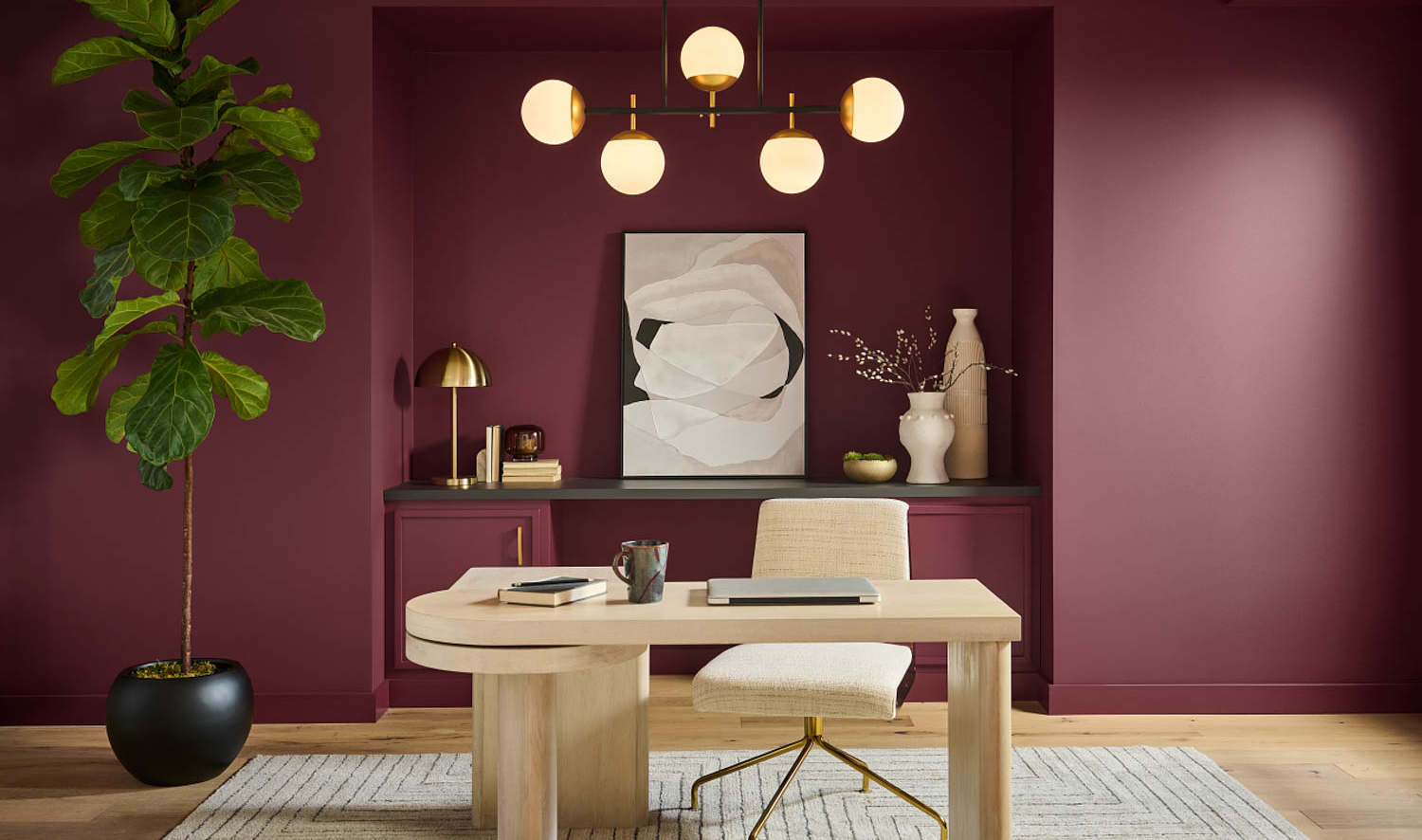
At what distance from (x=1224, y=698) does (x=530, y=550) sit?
8.67 feet

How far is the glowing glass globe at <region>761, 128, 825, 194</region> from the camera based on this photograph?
2477 millimetres

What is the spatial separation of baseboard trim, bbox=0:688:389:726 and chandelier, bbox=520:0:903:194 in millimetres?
2432

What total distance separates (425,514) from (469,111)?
1723 millimetres

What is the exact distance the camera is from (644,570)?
240cm

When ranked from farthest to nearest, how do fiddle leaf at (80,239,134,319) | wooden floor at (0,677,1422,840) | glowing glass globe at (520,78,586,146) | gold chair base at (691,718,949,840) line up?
fiddle leaf at (80,239,134,319)
wooden floor at (0,677,1422,840)
gold chair base at (691,718,949,840)
glowing glass globe at (520,78,586,146)

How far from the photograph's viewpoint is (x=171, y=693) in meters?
3.27

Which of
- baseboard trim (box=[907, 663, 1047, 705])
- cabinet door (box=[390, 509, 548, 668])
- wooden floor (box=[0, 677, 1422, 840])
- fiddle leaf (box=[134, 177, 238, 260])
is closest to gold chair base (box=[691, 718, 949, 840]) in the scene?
wooden floor (box=[0, 677, 1422, 840])

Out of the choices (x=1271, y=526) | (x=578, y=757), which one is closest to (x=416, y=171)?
(x=578, y=757)

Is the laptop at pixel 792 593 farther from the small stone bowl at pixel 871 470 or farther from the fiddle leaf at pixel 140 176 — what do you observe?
the fiddle leaf at pixel 140 176

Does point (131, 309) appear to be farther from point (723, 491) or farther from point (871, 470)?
point (871, 470)

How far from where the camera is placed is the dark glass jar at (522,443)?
4406 mm

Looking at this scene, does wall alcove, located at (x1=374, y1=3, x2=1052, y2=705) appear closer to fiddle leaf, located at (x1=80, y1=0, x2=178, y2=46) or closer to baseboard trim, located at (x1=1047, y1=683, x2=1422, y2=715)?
baseboard trim, located at (x1=1047, y1=683, x2=1422, y2=715)

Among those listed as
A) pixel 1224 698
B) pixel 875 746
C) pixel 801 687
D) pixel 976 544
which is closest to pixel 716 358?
pixel 976 544

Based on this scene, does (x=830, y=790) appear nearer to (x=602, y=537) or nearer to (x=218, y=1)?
(x=602, y=537)
